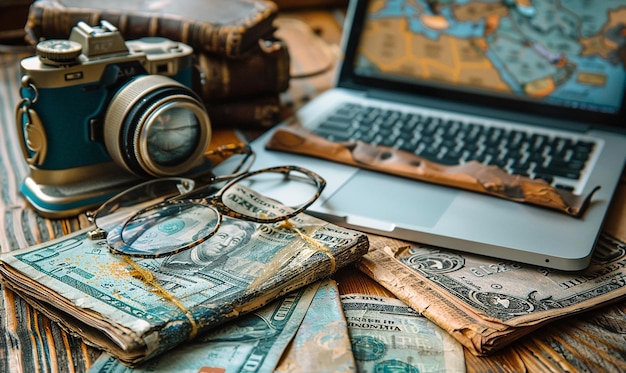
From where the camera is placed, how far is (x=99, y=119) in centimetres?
69

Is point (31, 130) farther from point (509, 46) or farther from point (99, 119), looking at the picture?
point (509, 46)

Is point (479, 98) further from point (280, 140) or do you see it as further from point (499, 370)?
point (499, 370)

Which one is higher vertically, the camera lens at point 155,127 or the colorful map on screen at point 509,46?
the colorful map on screen at point 509,46

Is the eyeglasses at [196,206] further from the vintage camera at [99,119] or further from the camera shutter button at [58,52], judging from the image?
the camera shutter button at [58,52]

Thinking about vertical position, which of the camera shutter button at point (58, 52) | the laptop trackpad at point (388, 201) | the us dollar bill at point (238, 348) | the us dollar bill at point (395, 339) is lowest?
the us dollar bill at point (238, 348)

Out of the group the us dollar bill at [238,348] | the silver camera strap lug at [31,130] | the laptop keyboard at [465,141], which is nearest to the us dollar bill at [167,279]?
the us dollar bill at [238,348]

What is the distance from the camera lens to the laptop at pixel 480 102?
2.14 ft

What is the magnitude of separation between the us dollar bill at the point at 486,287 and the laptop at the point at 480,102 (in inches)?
0.7

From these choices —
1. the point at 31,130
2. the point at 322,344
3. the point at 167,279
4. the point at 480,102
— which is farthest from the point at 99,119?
the point at 480,102

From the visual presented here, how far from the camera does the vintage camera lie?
0.65 m

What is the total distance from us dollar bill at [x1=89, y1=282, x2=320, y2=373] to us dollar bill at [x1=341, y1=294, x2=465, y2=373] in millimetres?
45

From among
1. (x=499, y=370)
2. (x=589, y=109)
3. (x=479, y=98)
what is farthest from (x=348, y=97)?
(x=499, y=370)

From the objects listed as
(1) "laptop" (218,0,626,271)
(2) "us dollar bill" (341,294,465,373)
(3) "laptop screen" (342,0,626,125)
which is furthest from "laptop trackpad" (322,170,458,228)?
(3) "laptop screen" (342,0,626,125)

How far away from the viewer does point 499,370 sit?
497 mm
